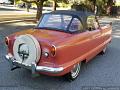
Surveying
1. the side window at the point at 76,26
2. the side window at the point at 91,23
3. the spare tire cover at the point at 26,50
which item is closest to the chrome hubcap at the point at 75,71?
the side window at the point at 76,26

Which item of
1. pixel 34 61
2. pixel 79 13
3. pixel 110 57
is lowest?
pixel 110 57

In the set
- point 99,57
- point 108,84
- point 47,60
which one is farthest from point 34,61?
point 99,57

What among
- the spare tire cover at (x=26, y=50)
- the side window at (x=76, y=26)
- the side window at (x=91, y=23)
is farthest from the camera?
the side window at (x=91, y=23)

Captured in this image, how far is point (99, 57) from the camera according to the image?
8602 millimetres

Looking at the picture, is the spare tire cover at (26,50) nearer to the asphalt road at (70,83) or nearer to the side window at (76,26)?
the asphalt road at (70,83)

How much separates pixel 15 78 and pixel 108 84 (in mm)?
2211

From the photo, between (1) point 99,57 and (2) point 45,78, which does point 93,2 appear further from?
(2) point 45,78

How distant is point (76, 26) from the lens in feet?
20.9

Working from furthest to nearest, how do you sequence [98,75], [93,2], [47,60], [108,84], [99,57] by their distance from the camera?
[93,2], [99,57], [98,75], [108,84], [47,60]

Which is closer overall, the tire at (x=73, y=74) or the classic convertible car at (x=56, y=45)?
the classic convertible car at (x=56, y=45)

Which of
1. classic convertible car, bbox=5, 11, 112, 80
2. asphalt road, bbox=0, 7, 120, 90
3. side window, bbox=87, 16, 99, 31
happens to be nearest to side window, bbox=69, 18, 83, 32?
classic convertible car, bbox=5, 11, 112, 80

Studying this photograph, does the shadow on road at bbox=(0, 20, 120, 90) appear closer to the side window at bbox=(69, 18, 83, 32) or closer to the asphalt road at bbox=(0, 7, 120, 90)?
the asphalt road at bbox=(0, 7, 120, 90)

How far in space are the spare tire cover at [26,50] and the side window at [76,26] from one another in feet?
4.06

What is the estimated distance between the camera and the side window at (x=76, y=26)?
6242 millimetres
